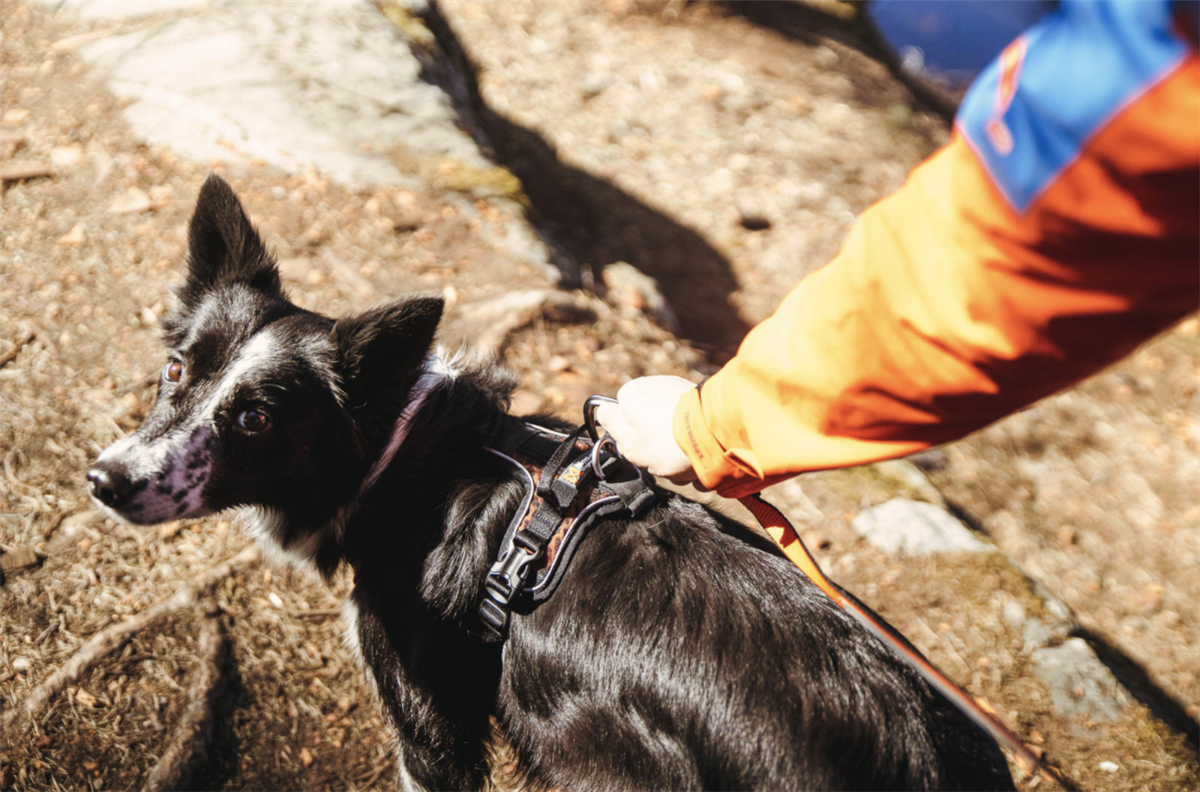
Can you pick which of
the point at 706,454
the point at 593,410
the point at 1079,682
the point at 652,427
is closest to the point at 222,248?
the point at 593,410

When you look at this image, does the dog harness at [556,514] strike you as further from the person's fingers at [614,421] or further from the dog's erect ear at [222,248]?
the dog's erect ear at [222,248]

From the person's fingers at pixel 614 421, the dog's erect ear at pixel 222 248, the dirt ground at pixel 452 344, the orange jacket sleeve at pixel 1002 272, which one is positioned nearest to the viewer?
the orange jacket sleeve at pixel 1002 272

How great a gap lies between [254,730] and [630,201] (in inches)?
198

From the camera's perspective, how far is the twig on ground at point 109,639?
2293 millimetres

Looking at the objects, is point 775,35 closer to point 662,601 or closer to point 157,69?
point 157,69

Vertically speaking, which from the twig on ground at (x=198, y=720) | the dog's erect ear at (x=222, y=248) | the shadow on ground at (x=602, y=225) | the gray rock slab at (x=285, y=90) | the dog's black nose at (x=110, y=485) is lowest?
the twig on ground at (x=198, y=720)

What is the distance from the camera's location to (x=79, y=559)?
271cm

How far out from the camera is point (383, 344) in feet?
6.71

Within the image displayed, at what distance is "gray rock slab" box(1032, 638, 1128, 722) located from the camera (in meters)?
2.89

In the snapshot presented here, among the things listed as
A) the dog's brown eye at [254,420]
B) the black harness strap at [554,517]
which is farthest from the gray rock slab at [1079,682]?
the dog's brown eye at [254,420]

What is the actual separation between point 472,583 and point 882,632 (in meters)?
1.16

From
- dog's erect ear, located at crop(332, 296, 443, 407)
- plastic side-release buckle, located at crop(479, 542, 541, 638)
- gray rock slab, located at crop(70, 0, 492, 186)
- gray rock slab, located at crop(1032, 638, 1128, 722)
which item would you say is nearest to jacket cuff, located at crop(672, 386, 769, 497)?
plastic side-release buckle, located at crop(479, 542, 541, 638)

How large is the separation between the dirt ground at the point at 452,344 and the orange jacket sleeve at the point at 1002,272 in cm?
224

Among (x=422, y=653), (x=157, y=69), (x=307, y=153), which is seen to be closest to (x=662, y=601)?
(x=422, y=653)
